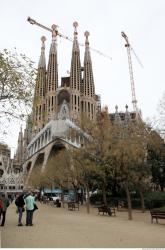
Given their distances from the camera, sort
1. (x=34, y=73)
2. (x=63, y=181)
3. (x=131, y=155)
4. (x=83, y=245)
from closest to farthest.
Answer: (x=83, y=245) → (x=34, y=73) → (x=131, y=155) → (x=63, y=181)

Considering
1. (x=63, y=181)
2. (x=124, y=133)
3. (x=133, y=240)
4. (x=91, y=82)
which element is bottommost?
(x=133, y=240)

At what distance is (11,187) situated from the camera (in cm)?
11644

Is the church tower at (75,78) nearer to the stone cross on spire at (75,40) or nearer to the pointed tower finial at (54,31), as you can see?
the stone cross on spire at (75,40)

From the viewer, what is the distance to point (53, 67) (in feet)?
465

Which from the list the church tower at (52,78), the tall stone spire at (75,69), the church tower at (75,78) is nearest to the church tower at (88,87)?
the church tower at (75,78)

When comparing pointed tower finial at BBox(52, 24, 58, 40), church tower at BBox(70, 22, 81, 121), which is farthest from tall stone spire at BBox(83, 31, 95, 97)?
pointed tower finial at BBox(52, 24, 58, 40)

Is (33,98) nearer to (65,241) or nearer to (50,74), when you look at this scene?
(65,241)

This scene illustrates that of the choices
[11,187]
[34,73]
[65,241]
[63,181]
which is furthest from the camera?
[11,187]

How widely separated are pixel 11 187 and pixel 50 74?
176ft

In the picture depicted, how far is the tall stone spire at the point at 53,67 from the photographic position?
13925cm

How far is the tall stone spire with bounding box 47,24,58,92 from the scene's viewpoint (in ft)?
457

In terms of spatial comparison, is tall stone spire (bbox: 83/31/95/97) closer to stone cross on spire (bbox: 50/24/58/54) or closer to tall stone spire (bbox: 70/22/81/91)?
tall stone spire (bbox: 70/22/81/91)

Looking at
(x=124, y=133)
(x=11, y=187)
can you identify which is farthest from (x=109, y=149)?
(x=11, y=187)

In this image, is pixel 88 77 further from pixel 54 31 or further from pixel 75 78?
pixel 54 31
